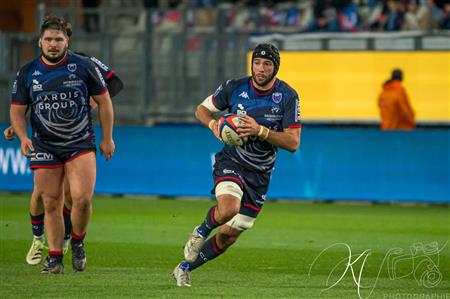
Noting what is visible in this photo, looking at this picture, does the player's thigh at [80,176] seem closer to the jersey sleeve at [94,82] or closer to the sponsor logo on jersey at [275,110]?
the jersey sleeve at [94,82]

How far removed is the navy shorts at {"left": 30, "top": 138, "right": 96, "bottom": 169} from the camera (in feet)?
36.9

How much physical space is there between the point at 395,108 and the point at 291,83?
3.12 m

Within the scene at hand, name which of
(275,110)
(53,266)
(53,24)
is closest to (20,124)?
(53,24)

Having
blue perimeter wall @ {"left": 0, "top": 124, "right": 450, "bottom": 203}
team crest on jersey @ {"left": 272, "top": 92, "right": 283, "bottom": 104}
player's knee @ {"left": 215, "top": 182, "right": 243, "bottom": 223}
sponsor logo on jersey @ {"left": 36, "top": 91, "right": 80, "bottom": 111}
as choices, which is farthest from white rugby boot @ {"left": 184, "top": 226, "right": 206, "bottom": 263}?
blue perimeter wall @ {"left": 0, "top": 124, "right": 450, "bottom": 203}

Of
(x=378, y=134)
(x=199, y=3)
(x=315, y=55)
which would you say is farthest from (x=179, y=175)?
(x=199, y=3)

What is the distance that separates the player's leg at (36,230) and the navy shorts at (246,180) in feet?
8.03

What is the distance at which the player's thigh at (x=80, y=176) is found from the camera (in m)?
11.2

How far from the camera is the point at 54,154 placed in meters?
11.3

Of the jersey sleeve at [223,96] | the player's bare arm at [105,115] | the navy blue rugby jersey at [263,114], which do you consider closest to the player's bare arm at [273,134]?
the navy blue rugby jersey at [263,114]

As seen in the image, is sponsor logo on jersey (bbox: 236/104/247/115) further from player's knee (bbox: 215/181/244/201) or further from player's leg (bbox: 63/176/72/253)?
player's leg (bbox: 63/176/72/253)

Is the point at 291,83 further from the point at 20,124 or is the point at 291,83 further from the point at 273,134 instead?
the point at 273,134

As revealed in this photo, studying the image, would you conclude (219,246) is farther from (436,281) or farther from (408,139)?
(408,139)

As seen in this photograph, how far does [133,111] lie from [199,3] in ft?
18.2

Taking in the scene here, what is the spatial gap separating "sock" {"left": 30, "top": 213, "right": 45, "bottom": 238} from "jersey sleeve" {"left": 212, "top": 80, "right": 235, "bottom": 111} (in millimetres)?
2664
